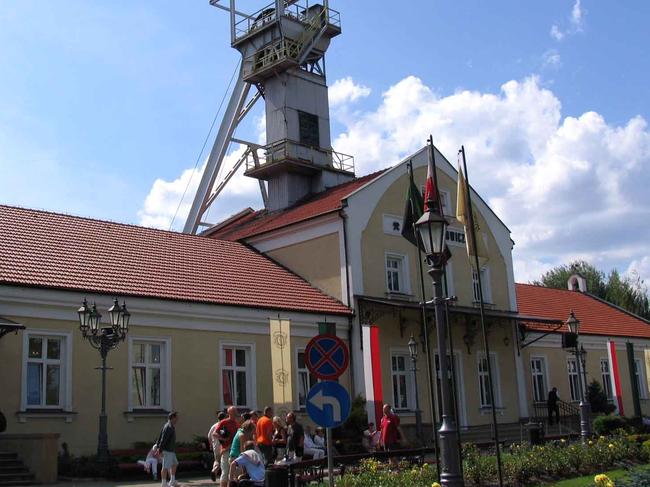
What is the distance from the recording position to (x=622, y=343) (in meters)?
41.1

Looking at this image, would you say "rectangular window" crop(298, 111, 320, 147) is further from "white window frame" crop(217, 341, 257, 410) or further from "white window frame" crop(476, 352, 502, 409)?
"white window frame" crop(217, 341, 257, 410)

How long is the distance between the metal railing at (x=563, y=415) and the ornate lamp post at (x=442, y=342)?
73.9 feet

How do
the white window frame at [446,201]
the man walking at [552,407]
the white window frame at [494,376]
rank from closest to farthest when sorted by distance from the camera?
1. the white window frame at [494,376]
2. the white window frame at [446,201]
3. the man walking at [552,407]

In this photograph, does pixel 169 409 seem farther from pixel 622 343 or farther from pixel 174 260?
pixel 622 343

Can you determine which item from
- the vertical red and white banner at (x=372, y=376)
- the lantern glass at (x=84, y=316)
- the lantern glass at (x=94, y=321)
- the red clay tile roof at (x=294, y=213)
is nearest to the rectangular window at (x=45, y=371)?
the lantern glass at (x=84, y=316)

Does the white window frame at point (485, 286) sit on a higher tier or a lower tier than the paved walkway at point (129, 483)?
higher

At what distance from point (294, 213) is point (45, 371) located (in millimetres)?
14080

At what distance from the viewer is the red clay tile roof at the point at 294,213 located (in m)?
30.5

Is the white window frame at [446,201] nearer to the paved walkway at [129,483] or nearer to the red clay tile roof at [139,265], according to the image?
the red clay tile roof at [139,265]

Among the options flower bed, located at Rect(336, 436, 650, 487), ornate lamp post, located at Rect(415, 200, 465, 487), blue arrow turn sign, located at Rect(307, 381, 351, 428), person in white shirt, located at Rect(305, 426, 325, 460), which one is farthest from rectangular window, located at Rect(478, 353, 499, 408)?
blue arrow turn sign, located at Rect(307, 381, 351, 428)

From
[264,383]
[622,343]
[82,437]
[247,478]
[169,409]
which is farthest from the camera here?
[622,343]

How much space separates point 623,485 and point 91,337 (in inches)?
491

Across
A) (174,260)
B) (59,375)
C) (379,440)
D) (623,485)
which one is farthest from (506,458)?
(174,260)

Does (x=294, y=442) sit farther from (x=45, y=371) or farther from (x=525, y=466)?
(x=45, y=371)
